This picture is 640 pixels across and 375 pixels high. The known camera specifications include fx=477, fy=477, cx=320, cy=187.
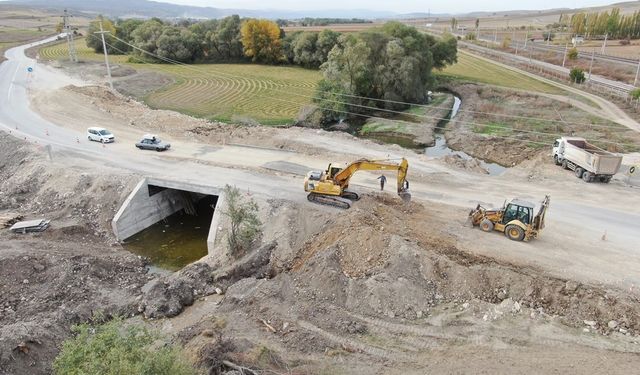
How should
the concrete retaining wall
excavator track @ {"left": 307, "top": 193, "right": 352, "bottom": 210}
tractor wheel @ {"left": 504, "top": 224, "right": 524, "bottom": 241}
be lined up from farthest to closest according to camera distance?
the concrete retaining wall
excavator track @ {"left": 307, "top": 193, "right": 352, "bottom": 210}
tractor wheel @ {"left": 504, "top": 224, "right": 524, "bottom": 241}

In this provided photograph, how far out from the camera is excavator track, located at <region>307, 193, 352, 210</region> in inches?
1096

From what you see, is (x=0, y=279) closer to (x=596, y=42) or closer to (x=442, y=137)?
(x=442, y=137)

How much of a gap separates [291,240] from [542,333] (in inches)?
518

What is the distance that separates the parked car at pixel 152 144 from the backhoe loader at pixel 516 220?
24.9m

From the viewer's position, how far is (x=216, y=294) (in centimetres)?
2388

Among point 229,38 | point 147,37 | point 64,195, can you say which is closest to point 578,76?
point 229,38

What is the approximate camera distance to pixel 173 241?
31.1m

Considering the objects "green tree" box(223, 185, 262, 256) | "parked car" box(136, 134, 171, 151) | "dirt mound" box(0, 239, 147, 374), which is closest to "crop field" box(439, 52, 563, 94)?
"parked car" box(136, 134, 171, 151)

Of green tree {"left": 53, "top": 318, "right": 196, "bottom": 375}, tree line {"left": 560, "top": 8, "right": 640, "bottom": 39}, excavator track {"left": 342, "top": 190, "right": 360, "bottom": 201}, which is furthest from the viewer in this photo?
tree line {"left": 560, "top": 8, "right": 640, "bottom": 39}

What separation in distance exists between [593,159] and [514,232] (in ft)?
39.8

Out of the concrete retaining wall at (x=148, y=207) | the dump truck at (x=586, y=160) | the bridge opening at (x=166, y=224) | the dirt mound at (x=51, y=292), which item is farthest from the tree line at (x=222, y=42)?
the dirt mound at (x=51, y=292)

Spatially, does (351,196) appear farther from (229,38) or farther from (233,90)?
(229,38)

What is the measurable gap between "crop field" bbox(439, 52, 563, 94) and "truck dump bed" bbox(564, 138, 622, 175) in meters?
32.3

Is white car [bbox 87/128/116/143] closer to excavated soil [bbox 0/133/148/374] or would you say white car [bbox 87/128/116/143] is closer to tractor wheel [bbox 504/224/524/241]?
excavated soil [bbox 0/133/148/374]
